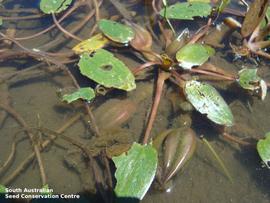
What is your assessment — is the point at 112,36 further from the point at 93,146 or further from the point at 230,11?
the point at 230,11

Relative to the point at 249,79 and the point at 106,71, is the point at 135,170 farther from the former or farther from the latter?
the point at 249,79

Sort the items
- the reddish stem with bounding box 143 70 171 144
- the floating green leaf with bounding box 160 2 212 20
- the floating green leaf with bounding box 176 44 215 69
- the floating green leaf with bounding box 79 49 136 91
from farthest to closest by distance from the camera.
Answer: the floating green leaf with bounding box 160 2 212 20
the floating green leaf with bounding box 176 44 215 69
the floating green leaf with bounding box 79 49 136 91
the reddish stem with bounding box 143 70 171 144

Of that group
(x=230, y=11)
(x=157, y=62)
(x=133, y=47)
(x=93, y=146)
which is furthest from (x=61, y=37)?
(x=230, y=11)

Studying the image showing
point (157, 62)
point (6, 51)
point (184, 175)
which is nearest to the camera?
point (184, 175)

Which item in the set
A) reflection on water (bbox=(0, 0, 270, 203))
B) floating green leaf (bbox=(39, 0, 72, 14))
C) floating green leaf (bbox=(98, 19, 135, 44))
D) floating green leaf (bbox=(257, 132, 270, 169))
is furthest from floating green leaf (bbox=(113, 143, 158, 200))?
floating green leaf (bbox=(39, 0, 72, 14))

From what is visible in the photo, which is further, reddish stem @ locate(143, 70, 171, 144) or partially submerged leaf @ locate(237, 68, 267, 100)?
partially submerged leaf @ locate(237, 68, 267, 100)

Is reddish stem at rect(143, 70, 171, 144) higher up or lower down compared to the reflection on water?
higher up

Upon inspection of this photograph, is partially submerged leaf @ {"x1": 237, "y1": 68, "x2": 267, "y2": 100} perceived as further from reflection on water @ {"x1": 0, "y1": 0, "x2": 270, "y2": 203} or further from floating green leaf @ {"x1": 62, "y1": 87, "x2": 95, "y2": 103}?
floating green leaf @ {"x1": 62, "y1": 87, "x2": 95, "y2": 103}
